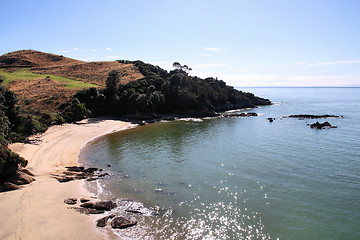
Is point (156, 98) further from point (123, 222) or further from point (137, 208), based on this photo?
point (123, 222)

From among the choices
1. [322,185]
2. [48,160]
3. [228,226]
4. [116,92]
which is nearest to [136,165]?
[48,160]

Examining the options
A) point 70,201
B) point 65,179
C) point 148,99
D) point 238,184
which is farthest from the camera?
point 148,99

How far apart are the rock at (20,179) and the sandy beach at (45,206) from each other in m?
0.69

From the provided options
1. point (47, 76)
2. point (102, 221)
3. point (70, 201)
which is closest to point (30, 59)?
point (47, 76)

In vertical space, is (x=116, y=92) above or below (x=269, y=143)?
above

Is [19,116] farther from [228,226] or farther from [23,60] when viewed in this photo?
[23,60]

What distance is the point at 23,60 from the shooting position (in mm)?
122188

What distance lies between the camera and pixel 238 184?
26.3 metres

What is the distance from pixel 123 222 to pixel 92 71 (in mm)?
112381

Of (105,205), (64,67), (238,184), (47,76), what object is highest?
(64,67)

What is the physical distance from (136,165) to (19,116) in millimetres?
28332

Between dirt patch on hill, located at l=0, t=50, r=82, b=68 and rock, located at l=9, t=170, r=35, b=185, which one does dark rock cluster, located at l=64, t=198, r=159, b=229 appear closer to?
rock, located at l=9, t=170, r=35, b=185

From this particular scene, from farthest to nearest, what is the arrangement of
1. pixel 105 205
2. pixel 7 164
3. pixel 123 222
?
pixel 7 164, pixel 105 205, pixel 123 222

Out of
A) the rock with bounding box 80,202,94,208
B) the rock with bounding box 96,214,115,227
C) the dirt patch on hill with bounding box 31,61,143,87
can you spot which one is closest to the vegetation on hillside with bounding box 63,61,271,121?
the dirt patch on hill with bounding box 31,61,143,87
